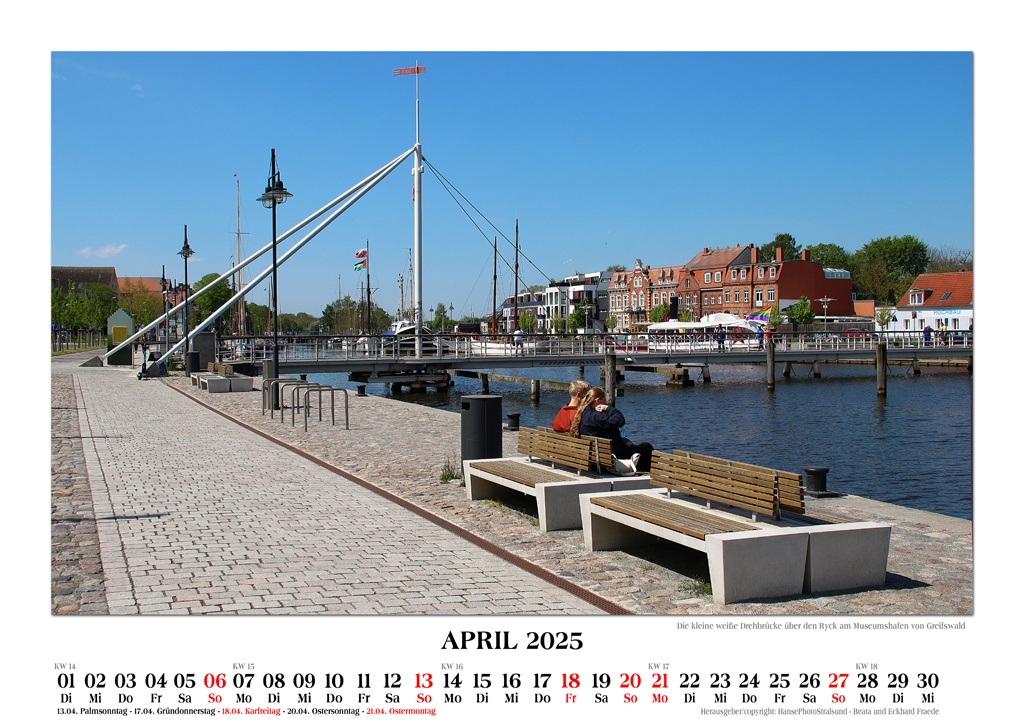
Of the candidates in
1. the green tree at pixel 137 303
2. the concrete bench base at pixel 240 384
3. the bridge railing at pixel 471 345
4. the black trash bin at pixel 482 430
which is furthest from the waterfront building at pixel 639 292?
the black trash bin at pixel 482 430

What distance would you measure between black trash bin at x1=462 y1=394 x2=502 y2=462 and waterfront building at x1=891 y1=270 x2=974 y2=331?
6775 cm

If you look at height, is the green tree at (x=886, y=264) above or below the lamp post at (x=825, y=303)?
above

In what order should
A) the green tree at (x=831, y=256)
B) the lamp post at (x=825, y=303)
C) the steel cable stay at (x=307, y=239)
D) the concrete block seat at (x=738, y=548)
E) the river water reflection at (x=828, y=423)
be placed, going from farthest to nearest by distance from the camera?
the green tree at (x=831, y=256) → the lamp post at (x=825, y=303) → the steel cable stay at (x=307, y=239) → the river water reflection at (x=828, y=423) → the concrete block seat at (x=738, y=548)

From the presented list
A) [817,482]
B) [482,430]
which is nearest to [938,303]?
[817,482]

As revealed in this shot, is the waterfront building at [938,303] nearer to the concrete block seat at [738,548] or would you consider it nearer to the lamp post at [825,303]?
the lamp post at [825,303]

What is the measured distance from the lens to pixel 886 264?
403 ft

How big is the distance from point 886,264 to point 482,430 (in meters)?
123

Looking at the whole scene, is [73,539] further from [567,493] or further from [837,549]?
[837,549]

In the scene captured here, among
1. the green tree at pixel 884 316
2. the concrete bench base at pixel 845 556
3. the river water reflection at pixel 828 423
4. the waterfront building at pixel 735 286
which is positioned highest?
the waterfront building at pixel 735 286

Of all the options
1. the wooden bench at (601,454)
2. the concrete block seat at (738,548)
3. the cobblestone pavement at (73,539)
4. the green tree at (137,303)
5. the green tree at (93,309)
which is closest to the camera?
the concrete block seat at (738,548)

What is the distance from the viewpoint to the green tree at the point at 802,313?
9119cm

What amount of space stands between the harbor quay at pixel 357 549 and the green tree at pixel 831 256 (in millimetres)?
124457
